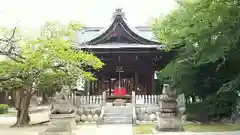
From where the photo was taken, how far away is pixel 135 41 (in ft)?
88.1

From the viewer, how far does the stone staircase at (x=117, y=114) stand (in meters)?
21.3

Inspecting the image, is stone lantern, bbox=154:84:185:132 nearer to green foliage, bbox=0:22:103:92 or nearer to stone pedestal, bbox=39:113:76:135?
stone pedestal, bbox=39:113:76:135

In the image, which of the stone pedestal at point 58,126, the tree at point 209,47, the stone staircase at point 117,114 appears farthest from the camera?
the stone staircase at point 117,114

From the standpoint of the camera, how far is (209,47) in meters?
11.5

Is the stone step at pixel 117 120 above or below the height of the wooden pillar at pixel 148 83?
below

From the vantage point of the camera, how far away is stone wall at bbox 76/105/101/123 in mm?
22000

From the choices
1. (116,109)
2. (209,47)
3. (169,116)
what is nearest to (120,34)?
(116,109)

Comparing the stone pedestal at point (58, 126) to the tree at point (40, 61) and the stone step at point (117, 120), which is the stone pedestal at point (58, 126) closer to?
the tree at point (40, 61)

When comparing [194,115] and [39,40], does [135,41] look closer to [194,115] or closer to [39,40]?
[194,115]

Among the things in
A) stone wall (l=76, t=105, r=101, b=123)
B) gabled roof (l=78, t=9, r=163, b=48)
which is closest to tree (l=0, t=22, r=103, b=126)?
stone wall (l=76, t=105, r=101, b=123)

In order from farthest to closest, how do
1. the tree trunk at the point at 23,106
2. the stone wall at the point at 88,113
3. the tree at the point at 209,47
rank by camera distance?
1. the stone wall at the point at 88,113
2. the tree trunk at the point at 23,106
3. the tree at the point at 209,47

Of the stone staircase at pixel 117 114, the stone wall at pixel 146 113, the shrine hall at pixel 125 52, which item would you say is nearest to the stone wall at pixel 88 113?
the stone staircase at pixel 117 114

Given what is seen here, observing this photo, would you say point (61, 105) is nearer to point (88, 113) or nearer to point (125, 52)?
point (88, 113)

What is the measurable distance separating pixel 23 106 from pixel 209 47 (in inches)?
508
